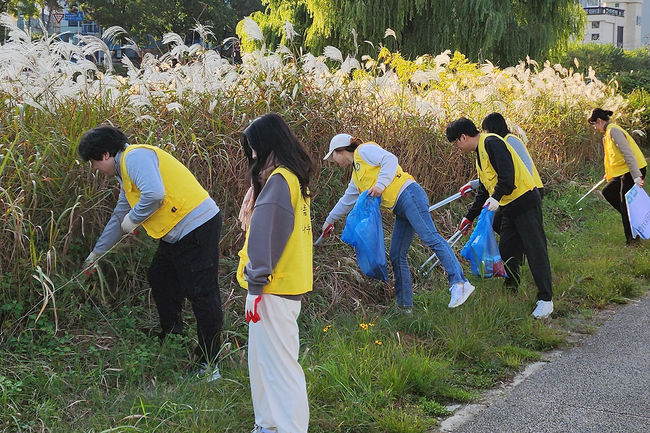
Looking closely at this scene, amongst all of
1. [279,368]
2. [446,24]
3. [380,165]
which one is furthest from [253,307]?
[446,24]

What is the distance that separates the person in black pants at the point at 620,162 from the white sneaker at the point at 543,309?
343cm

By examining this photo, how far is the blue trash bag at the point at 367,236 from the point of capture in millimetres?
6039

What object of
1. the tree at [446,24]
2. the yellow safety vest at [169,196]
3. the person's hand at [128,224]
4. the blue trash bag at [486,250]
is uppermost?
the tree at [446,24]

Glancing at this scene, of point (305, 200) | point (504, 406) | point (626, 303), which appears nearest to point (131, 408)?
point (305, 200)

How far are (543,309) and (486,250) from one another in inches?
27.4

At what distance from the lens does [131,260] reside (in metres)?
5.60

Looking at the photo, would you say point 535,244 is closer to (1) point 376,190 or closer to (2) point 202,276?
(1) point 376,190

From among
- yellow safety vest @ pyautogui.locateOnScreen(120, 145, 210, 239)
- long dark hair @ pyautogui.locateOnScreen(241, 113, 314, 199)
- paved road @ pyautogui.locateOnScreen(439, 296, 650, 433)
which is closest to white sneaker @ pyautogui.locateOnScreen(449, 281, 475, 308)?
paved road @ pyautogui.locateOnScreen(439, 296, 650, 433)

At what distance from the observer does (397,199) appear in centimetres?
629

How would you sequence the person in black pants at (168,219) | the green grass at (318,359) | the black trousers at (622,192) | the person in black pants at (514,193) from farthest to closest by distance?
the black trousers at (622,192) < the person in black pants at (514,193) < the person in black pants at (168,219) < the green grass at (318,359)

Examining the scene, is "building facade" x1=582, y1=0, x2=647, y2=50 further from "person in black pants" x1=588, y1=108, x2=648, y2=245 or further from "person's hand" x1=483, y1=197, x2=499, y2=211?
"person's hand" x1=483, y1=197, x2=499, y2=211

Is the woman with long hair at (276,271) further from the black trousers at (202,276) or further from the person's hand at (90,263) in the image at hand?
the person's hand at (90,263)

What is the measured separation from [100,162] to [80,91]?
149 cm

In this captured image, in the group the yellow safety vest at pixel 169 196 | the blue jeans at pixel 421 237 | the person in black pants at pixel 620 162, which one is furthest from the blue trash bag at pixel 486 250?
the person in black pants at pixel 620 162
